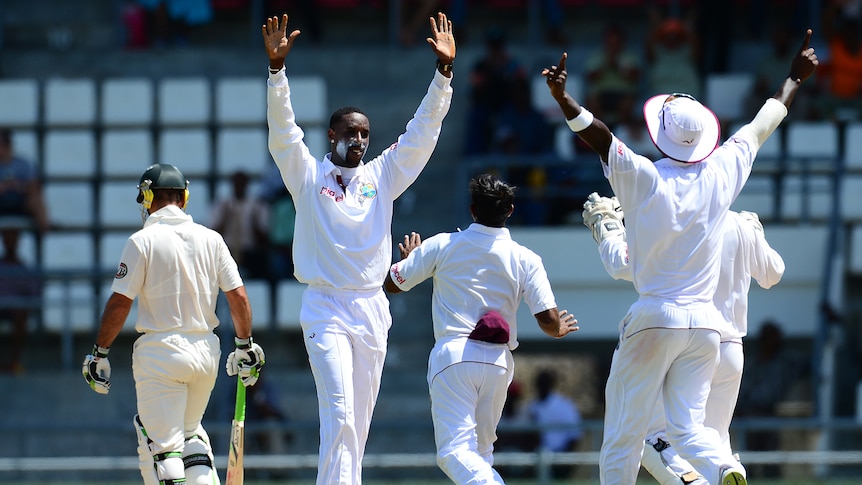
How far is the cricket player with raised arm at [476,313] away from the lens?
8.70 meters

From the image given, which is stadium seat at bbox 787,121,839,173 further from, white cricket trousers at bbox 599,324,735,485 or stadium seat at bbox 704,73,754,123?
white cricket trousers at bbox 599,324,735,485

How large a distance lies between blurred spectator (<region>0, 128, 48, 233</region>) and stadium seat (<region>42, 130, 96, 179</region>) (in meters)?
0.78

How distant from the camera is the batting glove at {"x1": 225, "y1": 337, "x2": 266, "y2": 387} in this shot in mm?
9219

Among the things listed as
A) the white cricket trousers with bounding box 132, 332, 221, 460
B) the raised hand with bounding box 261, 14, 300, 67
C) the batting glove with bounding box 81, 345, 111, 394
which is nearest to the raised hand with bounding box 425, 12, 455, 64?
the raised hand with bounding box 261, 14, 300, 67

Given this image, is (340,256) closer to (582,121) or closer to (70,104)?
(582,121)

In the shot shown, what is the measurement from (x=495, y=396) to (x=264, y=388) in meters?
5.92

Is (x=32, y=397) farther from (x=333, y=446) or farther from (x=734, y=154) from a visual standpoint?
(x=734, y=154)

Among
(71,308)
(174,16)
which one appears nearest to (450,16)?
(174,16)

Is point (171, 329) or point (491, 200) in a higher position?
point (491, 200)

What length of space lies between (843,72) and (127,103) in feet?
25.2

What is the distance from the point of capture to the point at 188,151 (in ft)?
56.3

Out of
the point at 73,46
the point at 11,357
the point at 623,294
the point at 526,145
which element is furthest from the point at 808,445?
the point at 73,46

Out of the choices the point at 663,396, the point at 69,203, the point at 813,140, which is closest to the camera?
the point at 663,396

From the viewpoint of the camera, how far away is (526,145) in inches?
642
